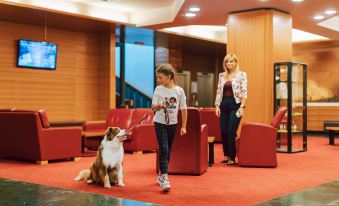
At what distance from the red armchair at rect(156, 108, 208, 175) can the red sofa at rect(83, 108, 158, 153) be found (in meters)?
2.60

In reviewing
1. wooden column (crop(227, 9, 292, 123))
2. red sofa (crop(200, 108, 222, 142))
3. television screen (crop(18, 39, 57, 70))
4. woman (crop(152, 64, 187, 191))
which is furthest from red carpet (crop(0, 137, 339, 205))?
television screen (crop(18, 39, 57, 70))

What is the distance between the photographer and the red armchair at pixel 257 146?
6938mm

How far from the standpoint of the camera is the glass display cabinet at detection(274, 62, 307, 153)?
907cm

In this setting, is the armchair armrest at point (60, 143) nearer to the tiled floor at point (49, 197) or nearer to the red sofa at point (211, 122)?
the tiled floor at point (49, 197)

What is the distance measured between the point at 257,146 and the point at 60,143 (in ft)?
10.4

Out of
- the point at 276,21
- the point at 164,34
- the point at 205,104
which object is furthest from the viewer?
the point at 205,104

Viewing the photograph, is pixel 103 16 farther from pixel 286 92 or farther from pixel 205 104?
pixel 205 104

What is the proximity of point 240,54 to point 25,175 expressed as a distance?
5.63 m

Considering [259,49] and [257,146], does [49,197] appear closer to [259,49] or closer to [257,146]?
[257,146]

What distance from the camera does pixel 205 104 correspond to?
60.0 ft

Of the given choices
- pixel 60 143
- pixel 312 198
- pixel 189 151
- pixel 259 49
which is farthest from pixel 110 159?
pixel 259 49

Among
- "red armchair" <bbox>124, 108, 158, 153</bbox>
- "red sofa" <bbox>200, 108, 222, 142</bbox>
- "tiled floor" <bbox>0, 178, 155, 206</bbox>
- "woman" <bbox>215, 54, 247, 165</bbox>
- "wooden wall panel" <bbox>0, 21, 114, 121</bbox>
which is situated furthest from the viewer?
"wooden wall panel" <bbox>0, 21, 114, 121</bbox>

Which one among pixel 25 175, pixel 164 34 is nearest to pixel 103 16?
pixel 164 34

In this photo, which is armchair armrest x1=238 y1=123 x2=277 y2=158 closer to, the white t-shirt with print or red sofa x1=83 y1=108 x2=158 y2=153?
red sofa x1=83 y1=108 x2=158 y2=153
